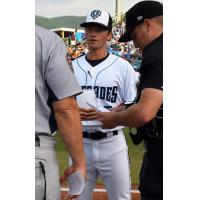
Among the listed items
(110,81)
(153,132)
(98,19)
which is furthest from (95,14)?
(153,132)

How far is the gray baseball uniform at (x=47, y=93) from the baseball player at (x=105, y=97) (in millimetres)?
1750

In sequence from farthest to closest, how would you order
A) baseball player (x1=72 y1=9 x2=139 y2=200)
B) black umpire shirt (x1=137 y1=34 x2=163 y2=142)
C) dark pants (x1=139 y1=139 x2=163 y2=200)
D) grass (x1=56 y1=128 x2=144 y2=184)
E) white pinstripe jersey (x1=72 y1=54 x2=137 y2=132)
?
grass (x1=56 y1=128 x2=144 y2=184)
white pinstripe jersey (x1=72 y1=54 x2=137 y2=132)
baseball player (x1=72 y1=9 x2=139 y2=200)
dark pants (x1=139 y1=139 x2=163 y2=200)
black umpire shirt (x1=137 y1=34 x2=163 y2=142)

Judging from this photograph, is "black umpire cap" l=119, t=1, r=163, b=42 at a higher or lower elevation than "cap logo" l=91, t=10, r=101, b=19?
lower

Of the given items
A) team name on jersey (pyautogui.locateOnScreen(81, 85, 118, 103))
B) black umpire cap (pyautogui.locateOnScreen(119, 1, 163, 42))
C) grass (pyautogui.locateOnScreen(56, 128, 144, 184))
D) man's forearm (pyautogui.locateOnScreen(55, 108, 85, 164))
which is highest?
black umpire cap (pyautogui.locateOnScreen(119, 1, 163, 42))

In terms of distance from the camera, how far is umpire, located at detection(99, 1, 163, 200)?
6.70ft

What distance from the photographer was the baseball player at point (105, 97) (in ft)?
11.6

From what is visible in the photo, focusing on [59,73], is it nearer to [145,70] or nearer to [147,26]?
[145,70]

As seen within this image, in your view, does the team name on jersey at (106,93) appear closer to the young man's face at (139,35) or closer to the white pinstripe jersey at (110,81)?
the white pinstripe jersey at (110,81)

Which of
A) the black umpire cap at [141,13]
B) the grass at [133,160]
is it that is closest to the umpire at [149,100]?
the black umpire cap at [141,13]

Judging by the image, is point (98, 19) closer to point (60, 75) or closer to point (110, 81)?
point (110, 81)

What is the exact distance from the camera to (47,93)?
175 centimetres

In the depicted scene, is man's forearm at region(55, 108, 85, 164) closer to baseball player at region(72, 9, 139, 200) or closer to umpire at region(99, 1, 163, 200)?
umpire at region(99, 1, 163, 200)


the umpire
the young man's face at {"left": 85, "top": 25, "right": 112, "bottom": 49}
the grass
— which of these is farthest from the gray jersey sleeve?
the grass
